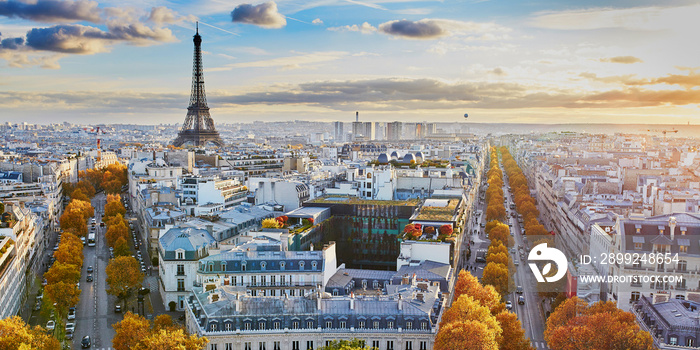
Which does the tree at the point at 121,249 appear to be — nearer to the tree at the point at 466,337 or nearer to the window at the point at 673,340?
the tree at the point at 466,337

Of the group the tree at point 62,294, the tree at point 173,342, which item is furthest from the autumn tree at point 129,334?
the tree at point 62,294

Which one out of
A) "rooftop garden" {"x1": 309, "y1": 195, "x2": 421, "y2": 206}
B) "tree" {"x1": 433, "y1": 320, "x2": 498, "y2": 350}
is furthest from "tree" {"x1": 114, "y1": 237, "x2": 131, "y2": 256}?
"tree" {"x1": 433, "y1": 320, "x2": 498, "y2": 350}

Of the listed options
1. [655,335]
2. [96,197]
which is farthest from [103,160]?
[655,335]

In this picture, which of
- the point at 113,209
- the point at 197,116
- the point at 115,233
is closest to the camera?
the point at 115,233

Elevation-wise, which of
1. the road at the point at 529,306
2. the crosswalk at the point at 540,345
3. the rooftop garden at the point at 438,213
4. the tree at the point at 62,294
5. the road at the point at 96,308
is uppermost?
the rooftop garden at the point at 438,213

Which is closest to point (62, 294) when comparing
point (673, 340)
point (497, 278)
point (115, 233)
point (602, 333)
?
point (115, 233)

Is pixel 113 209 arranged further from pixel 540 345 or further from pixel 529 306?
pixel 540 345
